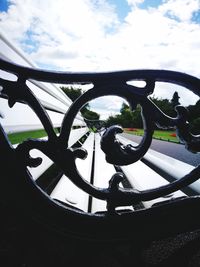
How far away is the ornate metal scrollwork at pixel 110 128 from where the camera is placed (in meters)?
0.61

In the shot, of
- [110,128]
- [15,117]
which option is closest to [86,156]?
[110,128]

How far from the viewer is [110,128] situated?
616 mm

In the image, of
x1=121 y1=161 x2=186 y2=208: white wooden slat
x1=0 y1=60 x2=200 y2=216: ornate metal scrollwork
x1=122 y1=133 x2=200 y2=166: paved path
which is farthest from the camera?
x1=122 y1=133 x2=200 y2=166: paved path

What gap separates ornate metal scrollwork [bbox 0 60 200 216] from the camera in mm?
612

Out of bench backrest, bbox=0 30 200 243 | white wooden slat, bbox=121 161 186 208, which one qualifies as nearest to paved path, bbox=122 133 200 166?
white wooden slat, bbox=121 161 186 208

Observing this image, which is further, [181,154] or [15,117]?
[181,154]

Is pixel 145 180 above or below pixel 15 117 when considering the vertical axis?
below

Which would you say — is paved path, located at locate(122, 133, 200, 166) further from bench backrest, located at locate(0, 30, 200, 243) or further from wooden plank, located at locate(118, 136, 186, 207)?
bench backrest, located at locate(0, 30, 200, 243)

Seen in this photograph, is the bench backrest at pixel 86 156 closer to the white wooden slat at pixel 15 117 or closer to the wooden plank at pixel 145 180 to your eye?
the white wooden slat at pixel 15 117

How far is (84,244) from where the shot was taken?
2.13 feet

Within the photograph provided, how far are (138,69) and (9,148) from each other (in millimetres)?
478

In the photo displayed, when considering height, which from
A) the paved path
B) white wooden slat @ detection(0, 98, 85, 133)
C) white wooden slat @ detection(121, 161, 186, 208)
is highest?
white wooden slat @ detection(0, 98, 85, 133)

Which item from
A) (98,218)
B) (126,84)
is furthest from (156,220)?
(126,84)

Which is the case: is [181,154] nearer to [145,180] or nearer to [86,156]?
[145,180]
